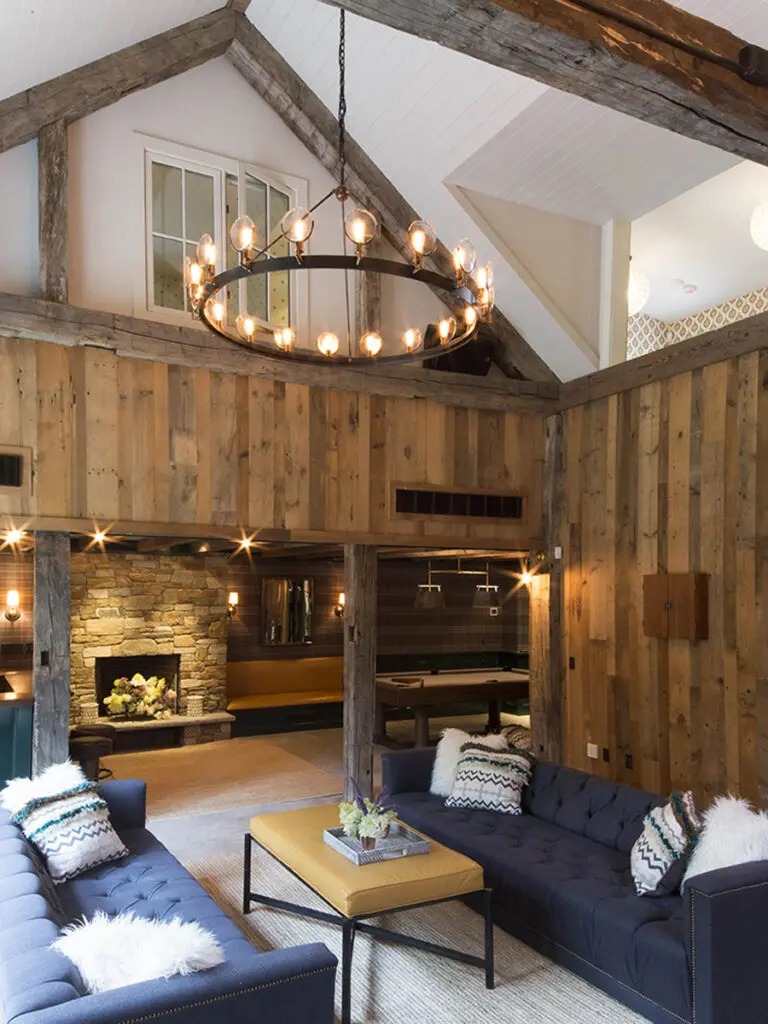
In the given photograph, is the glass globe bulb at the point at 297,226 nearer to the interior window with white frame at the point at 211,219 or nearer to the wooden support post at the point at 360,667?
the interior window with white frame at the point at 211,219

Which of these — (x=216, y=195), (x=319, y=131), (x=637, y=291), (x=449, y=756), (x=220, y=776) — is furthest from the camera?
(x=220, y=776)

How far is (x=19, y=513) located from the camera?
588 cm

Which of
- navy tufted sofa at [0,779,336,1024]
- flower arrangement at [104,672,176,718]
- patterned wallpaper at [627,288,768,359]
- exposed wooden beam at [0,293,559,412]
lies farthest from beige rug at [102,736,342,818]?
patterned wallpaper at [627,288,768,359]

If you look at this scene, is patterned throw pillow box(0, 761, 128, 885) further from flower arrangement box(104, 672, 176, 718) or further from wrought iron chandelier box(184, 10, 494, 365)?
flower arrangement box(104, 672, 176, 718)

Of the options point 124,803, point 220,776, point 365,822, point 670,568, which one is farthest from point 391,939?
point 220,776

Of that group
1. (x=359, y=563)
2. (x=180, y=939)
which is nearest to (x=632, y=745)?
(x=359, y=563)

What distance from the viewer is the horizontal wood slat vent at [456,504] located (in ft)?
24.3

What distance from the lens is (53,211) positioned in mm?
6141

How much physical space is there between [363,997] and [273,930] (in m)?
0.83

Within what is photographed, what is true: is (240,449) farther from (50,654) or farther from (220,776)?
(220,776)

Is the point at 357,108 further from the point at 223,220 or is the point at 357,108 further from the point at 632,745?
the point at 632,745

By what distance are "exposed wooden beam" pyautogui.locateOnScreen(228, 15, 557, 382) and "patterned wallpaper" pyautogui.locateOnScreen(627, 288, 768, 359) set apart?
275 centimetres

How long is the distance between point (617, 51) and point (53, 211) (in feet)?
16.2

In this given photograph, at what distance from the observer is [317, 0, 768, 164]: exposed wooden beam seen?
7.08 ft
